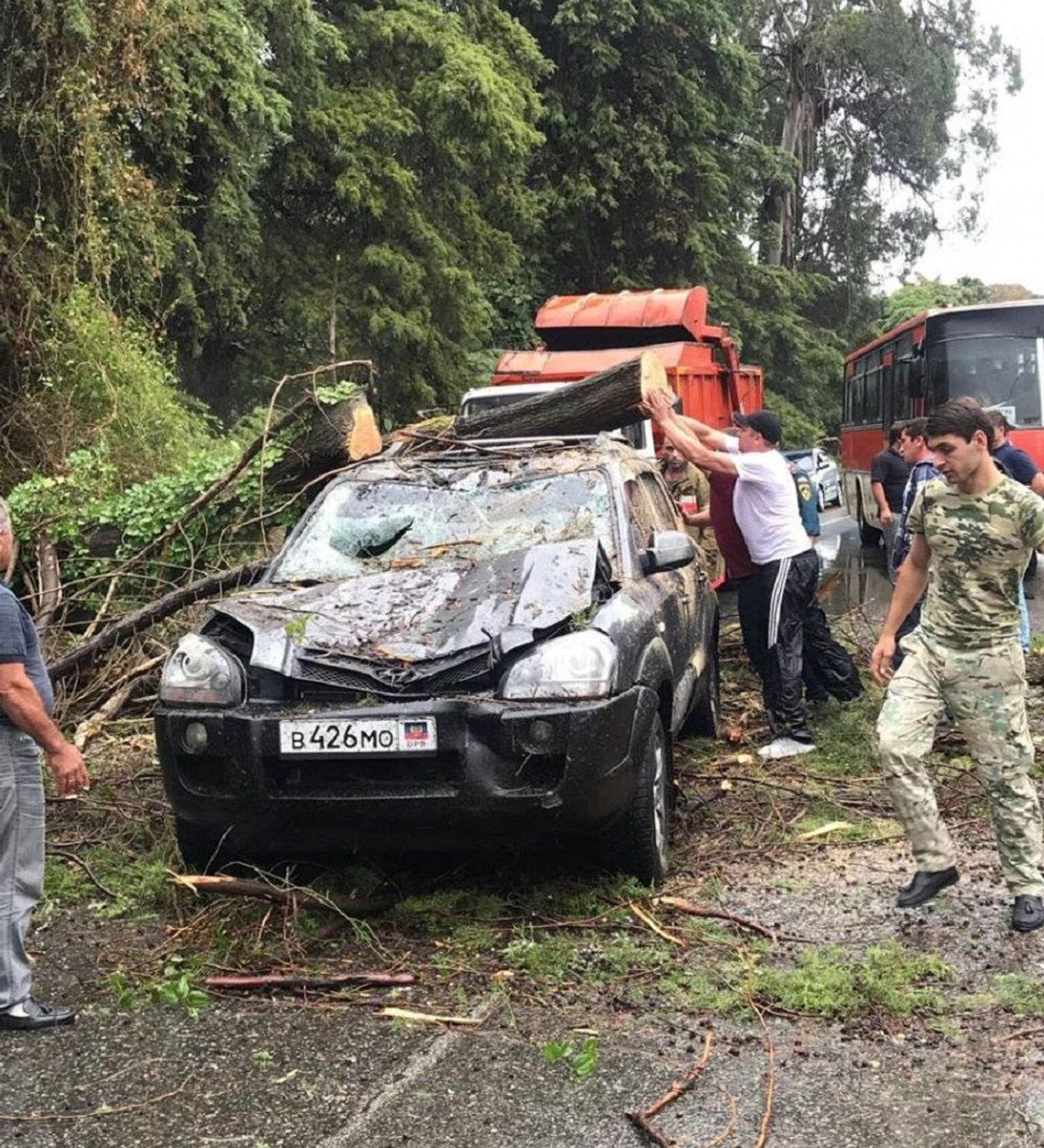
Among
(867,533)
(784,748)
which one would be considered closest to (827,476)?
(867,533)

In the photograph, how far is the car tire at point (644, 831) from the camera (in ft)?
15.3

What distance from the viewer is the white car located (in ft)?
79.5

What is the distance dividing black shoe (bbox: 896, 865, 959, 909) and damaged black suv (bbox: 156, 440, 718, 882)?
0.94 m

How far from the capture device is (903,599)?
4.85 m

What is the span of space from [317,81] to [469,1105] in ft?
59.8

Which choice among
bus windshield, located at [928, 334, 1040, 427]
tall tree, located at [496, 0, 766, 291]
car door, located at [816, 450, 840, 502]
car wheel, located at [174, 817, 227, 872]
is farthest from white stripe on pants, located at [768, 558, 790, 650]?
car door, located at [816, 450, 840, 502]

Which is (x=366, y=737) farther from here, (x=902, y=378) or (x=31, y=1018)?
(x=902, y=378)

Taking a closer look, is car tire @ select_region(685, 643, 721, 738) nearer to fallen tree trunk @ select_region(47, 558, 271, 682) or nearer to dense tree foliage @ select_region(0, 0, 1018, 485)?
fallen tree trunk @ select_region(47, 558, 271, 682)

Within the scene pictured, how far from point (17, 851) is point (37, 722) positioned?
0.47 metres

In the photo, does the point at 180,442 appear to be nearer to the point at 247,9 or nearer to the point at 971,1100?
the point at 247,9

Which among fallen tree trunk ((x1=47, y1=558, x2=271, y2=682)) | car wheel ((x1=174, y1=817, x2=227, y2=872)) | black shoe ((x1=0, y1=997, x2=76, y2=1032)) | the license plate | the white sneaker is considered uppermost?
the license plate

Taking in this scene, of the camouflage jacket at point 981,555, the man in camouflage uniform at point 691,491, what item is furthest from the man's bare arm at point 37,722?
the man in camouflage uniform at point 691,491

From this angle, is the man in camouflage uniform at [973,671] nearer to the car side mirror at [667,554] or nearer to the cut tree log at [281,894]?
the car side mirror at [667,554]

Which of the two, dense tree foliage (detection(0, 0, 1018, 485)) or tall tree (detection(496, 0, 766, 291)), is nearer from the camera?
dense tree foliage (detection(0, 0, 1018, 485))
